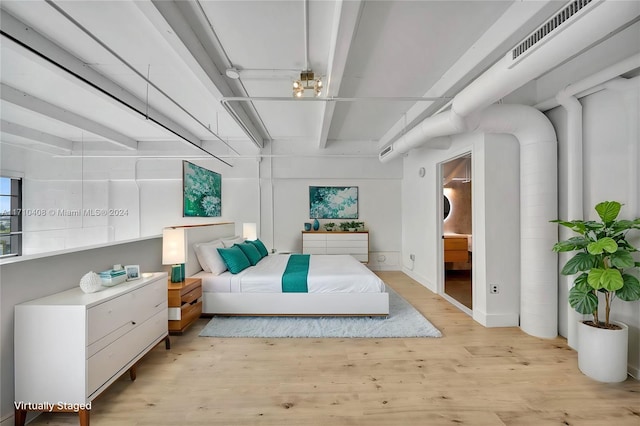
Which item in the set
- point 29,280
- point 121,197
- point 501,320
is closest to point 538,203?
point 501,320

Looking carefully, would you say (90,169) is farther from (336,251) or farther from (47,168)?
(336,251)

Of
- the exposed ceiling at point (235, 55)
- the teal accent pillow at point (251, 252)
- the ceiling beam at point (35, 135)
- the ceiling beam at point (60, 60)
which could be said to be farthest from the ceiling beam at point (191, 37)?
the ceiling beam at point (35, 135)

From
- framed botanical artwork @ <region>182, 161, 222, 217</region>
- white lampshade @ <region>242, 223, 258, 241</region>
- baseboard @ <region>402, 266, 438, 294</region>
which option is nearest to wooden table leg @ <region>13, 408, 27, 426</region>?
white lampshade @ <region>242, 223, 258, 241</region>

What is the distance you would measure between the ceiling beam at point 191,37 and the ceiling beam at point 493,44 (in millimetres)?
2366

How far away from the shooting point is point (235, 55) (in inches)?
102

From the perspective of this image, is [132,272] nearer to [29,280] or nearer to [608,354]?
[29,280]

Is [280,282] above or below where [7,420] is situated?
above

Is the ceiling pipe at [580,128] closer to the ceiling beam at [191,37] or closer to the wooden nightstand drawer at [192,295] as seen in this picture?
the ceiling beam at [191,37]

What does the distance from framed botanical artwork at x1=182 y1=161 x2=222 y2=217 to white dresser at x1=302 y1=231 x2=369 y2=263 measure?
2115 millimetres

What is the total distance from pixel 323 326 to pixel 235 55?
3084 mm

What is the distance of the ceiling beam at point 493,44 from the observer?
73.8 inches

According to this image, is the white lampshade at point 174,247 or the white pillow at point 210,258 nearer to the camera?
the white lampshade at point 174,247

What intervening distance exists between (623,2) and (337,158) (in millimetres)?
4932

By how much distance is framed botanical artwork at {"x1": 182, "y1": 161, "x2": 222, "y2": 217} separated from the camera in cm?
523
